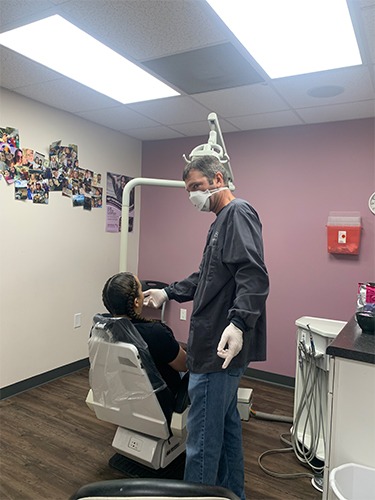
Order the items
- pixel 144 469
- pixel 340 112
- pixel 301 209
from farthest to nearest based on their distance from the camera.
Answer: pixel 301 209 → pixel 340 112 → pixel 144 469

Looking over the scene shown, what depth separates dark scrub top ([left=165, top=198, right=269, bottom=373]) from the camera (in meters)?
1.35

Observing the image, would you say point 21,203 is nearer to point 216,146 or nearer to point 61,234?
point 61,234

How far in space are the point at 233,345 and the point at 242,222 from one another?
47cm

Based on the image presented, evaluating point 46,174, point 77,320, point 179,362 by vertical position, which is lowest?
point 77,320

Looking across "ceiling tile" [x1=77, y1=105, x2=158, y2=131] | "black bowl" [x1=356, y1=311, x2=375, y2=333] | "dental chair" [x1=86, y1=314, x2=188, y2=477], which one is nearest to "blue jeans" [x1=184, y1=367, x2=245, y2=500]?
"dental chair" [x1=86, y1=314, x2=188, y2=477]

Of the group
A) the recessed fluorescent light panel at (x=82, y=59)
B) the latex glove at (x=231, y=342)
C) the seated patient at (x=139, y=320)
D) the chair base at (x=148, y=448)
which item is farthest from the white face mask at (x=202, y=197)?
the chair base at (x=148, y=448)

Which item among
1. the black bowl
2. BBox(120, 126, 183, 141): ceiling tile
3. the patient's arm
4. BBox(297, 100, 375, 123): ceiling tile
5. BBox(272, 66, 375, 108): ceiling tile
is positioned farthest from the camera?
BBox(120, 126, 183, 141): ceiling tile

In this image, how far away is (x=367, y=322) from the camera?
4.62ft

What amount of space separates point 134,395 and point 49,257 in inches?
67.4

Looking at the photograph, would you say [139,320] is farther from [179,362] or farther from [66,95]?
[66,95]

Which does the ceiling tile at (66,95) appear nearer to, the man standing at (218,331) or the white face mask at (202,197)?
the white face mask at (202,197)

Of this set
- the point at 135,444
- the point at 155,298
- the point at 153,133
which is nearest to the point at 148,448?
the point at 135,444

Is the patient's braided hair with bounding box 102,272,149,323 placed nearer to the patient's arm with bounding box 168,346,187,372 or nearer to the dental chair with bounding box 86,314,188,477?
the dental chair with bounding box 86,314,188,477

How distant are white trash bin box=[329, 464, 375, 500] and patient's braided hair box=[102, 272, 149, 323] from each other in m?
1.05
